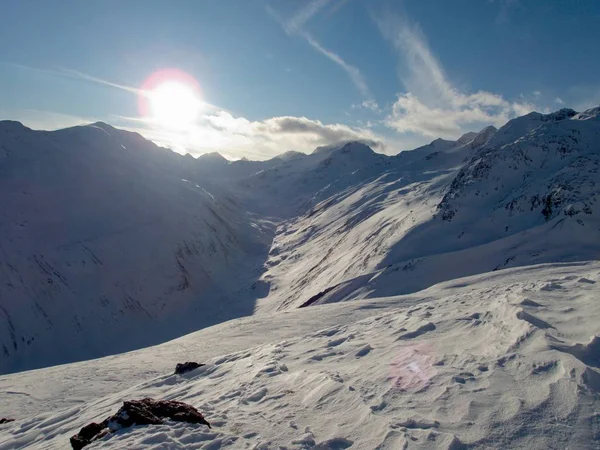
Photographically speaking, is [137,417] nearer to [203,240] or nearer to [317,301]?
[317,301]

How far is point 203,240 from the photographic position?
5891 cm

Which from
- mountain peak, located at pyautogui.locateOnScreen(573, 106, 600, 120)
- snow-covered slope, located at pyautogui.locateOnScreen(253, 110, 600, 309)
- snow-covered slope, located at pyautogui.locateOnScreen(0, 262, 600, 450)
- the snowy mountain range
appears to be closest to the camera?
snow-covered slope, located at pyautogui.locateOnScreen(0, 262, 600, 450)

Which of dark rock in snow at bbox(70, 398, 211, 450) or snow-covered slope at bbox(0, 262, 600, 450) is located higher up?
dark rock in snow at bbox(70, 398, 211, 450)

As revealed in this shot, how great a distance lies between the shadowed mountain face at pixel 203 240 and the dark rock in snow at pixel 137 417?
70.5 feet

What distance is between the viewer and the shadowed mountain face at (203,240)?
94.1 feet

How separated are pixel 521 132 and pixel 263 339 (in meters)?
45.5

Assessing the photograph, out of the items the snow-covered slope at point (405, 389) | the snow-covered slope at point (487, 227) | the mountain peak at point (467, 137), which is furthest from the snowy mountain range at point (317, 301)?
the mountain peak at point (467, 137)

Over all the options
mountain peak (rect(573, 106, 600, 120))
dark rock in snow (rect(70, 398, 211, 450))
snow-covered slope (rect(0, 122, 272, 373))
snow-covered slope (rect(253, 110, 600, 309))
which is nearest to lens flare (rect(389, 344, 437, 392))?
dark rock in snow (rect(70, 398, 211, 450))

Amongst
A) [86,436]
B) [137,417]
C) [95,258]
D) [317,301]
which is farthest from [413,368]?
[95,258]

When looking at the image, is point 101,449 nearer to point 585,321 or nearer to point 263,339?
point 585,321

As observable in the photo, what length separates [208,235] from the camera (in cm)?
6109

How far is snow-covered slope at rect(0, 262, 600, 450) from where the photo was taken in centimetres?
522

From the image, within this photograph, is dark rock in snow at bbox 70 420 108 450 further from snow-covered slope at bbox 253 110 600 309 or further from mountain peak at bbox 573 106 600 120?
mountain peak at bbox 573 106 600 120

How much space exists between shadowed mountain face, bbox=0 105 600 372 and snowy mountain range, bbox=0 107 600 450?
22cm
